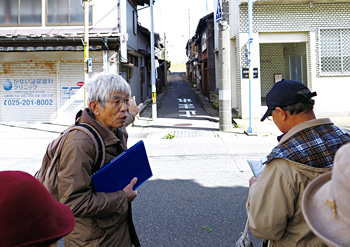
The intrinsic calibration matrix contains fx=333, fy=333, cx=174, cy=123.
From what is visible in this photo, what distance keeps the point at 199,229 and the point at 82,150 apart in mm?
2782

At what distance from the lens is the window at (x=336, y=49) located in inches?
645

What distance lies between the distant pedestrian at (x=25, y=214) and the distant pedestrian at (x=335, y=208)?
1007mm

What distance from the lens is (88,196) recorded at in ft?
7.09

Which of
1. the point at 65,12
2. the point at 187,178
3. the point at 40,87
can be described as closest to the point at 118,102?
the point at 187,178

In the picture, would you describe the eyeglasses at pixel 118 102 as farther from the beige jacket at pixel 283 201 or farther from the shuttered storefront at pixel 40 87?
the shuttered storefront at pixel 40 87

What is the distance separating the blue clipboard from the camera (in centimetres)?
222

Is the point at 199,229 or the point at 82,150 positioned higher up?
the point at 82,150

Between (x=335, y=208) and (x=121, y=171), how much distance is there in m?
1.45

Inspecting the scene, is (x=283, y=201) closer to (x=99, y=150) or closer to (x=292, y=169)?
(x=292, y=169)

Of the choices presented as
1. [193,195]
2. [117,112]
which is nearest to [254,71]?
[193,195]

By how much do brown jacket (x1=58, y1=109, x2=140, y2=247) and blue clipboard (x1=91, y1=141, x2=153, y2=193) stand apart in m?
0.05

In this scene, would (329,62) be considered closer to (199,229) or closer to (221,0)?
(221,0)

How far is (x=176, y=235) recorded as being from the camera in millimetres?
4309

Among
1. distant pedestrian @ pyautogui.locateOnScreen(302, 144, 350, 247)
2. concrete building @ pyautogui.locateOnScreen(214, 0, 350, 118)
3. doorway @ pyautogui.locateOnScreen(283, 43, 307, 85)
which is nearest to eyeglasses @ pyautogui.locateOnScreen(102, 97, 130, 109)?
distant pedestrian @ pyautogui.locateOnScreen(302, 144, 350, 247)
